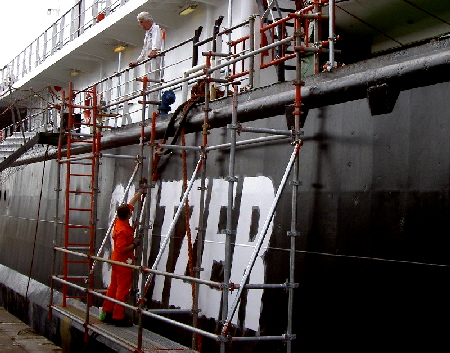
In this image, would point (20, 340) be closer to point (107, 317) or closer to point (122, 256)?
point (107, 317)

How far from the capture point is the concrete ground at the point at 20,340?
36.3 feet

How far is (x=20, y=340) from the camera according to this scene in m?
11.9

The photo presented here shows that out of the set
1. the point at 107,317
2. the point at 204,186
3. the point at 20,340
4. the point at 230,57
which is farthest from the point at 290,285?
the point at 20,340

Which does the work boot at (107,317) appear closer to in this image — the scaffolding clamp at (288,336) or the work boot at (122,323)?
the work boot at (122,323)

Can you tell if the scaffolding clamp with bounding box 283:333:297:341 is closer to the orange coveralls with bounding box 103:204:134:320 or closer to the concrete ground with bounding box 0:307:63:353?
the orange coveralls with bounding box 103:204:134:320

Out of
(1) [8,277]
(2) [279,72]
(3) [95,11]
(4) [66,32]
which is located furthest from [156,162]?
(4) [66,32]

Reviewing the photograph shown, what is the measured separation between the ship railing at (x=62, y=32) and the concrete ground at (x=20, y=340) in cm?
685

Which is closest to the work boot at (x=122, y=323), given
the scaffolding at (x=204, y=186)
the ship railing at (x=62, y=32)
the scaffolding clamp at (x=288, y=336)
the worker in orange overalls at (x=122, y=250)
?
the scaffolding at (x=204, y=186)

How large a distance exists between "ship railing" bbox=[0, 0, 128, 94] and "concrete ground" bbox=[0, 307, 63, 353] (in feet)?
22.5

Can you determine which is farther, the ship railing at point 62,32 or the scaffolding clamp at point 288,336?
the ship railing at point 62,32

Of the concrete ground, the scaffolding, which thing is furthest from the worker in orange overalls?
the concrete ground

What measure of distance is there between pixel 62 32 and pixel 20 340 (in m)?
11.6

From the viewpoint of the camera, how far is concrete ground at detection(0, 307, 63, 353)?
11.1 meters

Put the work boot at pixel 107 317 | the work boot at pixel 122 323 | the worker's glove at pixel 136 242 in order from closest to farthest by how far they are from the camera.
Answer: the worker's glove at pixel 136 242 < the work boot at pixel 122 323 < the work boot at pixel 107 317
